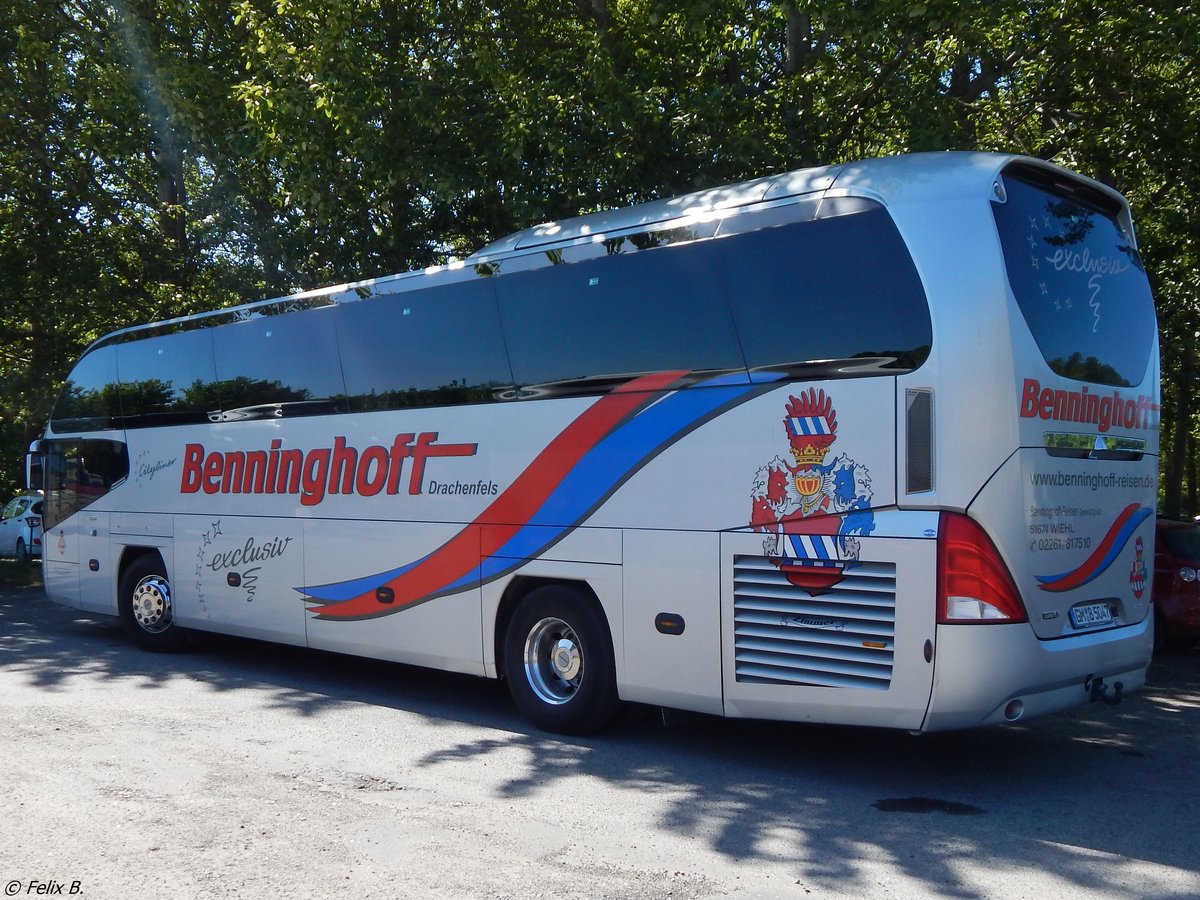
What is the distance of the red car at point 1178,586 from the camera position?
1286 centimetres

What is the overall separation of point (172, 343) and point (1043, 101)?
1064 cm

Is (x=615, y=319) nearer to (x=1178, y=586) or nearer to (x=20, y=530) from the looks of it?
(x=1178, y=586)

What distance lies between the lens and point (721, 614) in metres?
7.39

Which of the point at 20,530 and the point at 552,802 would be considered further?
the point at 20,530

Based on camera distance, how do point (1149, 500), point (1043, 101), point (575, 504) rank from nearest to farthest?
point (1149, 500) → point (575, 504) → point (1043, 101)

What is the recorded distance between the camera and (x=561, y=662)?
8602 mm

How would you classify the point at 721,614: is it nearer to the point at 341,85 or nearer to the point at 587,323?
the point at 587,323

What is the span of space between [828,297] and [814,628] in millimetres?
1964

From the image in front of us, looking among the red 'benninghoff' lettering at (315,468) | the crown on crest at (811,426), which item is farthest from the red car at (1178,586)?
the red 'benninghoff' lettering at (315,468)

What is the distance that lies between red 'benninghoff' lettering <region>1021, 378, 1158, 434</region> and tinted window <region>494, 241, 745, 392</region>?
69.3 inches

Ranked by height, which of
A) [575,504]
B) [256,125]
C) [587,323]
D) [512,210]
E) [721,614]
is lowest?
[721,614]

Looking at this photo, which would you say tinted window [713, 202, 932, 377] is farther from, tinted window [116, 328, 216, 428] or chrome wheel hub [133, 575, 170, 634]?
chrome wheel hub [133, 575, 170, 634]

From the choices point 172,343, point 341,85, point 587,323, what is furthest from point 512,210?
point 587,323

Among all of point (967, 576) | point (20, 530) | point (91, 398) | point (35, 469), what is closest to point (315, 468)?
point (91, 398)
